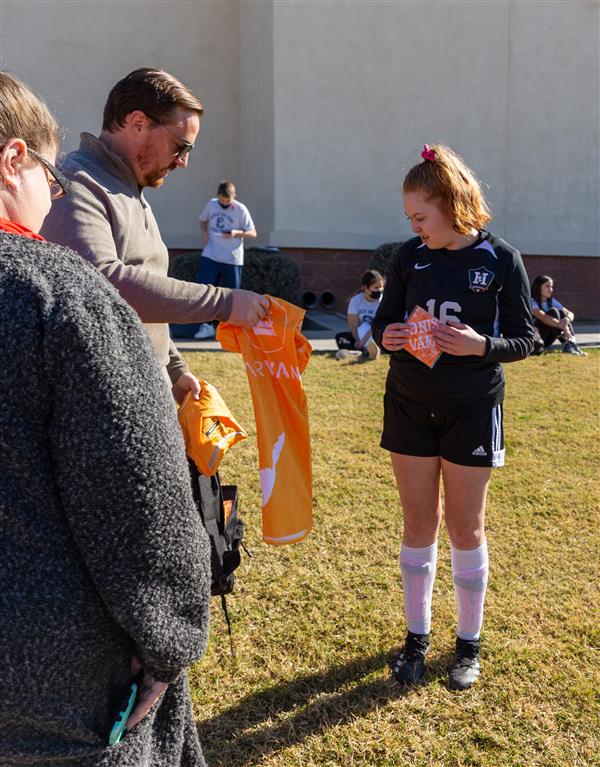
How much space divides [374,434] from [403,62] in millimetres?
9341

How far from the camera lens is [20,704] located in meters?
1.08

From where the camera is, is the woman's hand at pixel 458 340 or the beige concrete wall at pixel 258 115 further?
the beige concrete wall at pixel 258 115

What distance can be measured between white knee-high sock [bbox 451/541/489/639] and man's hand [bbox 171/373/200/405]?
1.22 meters

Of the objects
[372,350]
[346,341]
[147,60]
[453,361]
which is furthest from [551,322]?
[147,60]

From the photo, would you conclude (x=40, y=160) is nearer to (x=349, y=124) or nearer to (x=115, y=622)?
(x=115, y=622)

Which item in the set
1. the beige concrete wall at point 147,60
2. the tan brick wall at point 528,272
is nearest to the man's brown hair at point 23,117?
the tan brick wall at point 528,272

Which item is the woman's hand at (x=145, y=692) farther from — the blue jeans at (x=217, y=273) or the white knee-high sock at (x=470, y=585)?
the blue jeans at (x=217, y=273)

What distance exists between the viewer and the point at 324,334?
11172 mm

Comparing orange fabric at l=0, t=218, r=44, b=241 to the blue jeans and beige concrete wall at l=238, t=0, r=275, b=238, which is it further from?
beige concrete wall at l=238, t=0, r=275, b=238

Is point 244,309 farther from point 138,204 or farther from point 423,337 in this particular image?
point 423,337

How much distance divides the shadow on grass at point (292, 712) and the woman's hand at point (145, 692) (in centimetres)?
144

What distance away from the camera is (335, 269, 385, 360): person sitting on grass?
9.07m

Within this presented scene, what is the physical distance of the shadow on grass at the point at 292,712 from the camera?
253cm

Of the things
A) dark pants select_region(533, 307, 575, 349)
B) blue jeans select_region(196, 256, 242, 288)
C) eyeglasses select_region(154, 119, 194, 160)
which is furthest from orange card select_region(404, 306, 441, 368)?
dark pants select_region(533, 307, 575, 349)
